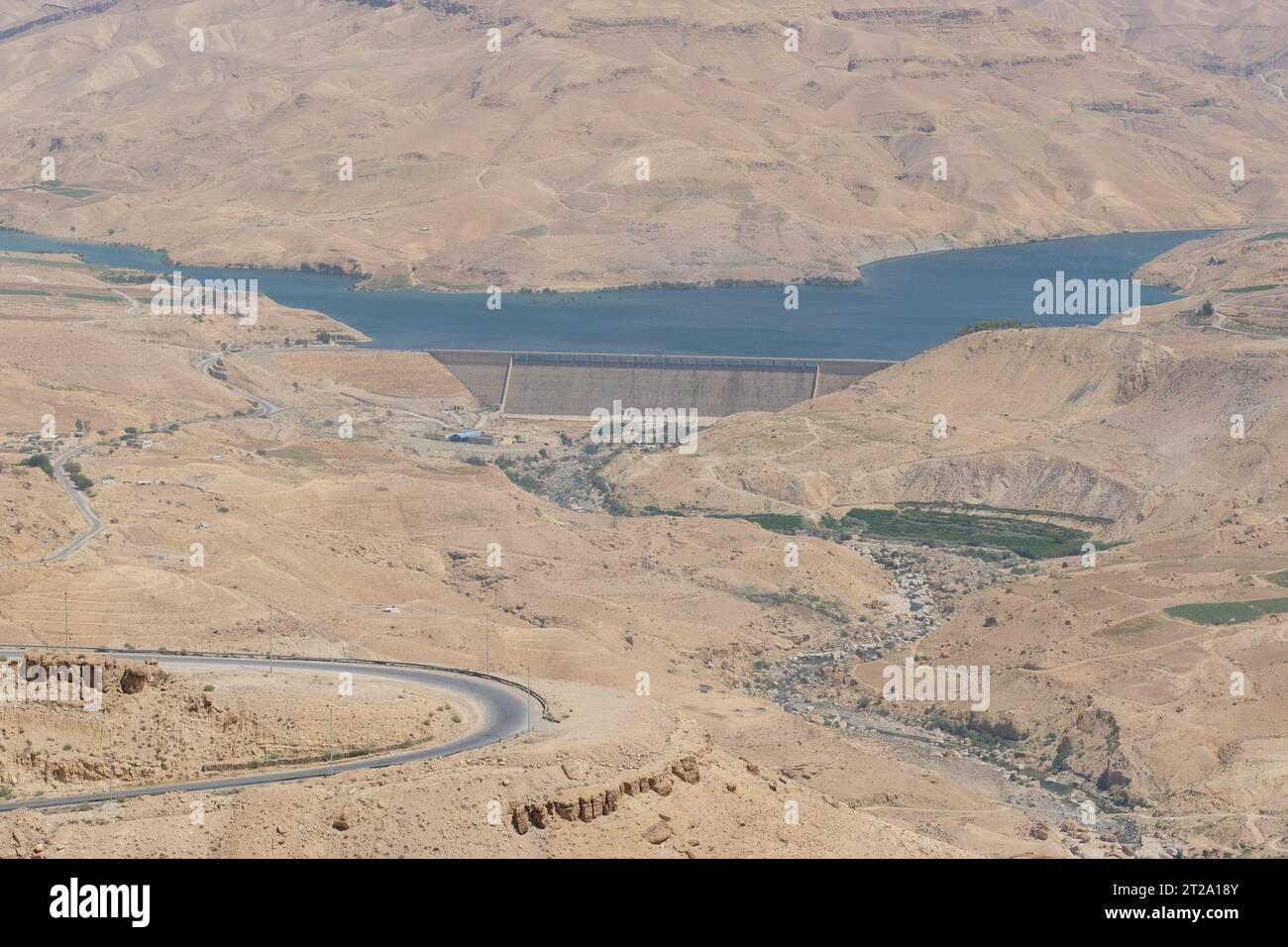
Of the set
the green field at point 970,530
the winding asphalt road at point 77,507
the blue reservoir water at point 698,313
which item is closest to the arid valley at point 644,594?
the winding asphalt road at point 77,507

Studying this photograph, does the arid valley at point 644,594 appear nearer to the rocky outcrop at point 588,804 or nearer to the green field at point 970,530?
the rocky outcrop at point 588,804

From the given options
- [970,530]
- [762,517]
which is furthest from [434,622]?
[970,530]

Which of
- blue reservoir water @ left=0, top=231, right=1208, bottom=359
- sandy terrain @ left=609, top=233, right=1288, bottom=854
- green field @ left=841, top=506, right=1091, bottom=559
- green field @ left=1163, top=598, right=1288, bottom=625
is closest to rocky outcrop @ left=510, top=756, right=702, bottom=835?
sandy terrain @ left=609, top=233, right=1288, bottom=854

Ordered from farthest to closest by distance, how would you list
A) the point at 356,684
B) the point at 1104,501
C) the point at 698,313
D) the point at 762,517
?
1. the point at 698,313
2. the point at 1104,501
3. the point at 762,517
4. the point at 356,684

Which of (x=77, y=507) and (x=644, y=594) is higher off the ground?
(x=77, y=507)

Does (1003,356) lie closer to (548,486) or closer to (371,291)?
(548,486)

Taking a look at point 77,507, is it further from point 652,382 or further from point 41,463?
point 652,382
